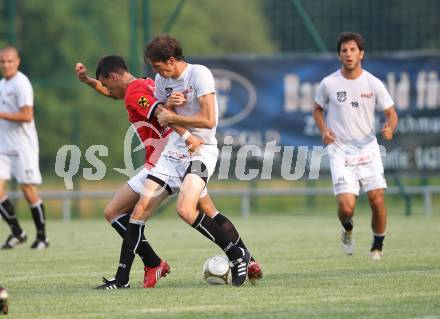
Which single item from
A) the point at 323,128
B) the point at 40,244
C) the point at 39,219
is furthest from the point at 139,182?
the point at 39,219

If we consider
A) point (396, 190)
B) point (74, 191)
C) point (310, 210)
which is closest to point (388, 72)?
point (396, 190)

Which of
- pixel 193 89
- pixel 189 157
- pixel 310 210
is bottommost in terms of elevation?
pixel 310 210

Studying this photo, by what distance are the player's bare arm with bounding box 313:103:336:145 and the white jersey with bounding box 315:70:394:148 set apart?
159mm

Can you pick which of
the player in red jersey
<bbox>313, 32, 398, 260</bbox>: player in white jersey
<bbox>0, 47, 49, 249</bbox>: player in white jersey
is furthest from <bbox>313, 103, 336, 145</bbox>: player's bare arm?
<bbox>0, 47, 49, 249</bbox>: player in white jersey

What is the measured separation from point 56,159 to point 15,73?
28.7 feet

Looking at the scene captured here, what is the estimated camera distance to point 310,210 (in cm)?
2111

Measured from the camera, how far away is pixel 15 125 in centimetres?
1334

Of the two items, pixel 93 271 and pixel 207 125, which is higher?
pixel 207 125

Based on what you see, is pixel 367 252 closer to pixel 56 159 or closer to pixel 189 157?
pixel 189 157

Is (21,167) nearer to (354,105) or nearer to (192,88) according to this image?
(354,105)

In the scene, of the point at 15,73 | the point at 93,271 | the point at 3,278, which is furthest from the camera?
the point at 15,73

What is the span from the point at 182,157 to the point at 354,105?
320cm

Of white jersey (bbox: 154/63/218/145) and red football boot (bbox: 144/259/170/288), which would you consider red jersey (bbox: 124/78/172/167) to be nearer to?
white jersey (bbox: 154/63/218/145)

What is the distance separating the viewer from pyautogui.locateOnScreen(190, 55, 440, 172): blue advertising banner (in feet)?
62.1
